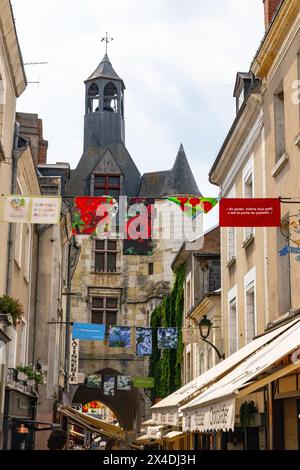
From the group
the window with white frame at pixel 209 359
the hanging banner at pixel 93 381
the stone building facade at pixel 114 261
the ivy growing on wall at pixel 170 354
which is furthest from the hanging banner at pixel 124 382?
the window with white frame at pixel 209 359

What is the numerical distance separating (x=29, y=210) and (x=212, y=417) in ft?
14.9

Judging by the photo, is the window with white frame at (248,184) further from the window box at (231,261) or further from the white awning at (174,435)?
the white awning at (174,435)

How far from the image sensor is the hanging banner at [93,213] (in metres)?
11.6

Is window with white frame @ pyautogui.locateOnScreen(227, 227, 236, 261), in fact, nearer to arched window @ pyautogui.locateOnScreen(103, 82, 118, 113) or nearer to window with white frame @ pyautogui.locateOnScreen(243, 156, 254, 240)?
window with white frame @ pyautogui.locateOnScreen(243, 156, 254, 240)

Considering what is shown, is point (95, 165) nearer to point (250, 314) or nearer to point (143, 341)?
point (143, 341)

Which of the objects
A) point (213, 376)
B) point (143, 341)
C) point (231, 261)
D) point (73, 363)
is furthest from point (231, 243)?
point (73, 363)

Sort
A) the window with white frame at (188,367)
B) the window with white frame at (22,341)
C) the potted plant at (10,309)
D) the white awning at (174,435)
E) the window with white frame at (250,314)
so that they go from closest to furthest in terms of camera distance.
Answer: the potted plant at (10,309), the window with white frame at (250,314), the white awning at (174,435), the window with white frame at (22,341), the window with white frame at (188,367)

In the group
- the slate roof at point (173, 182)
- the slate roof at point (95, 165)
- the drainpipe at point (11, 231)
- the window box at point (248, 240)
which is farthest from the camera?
the slate roof at point (95, 165)

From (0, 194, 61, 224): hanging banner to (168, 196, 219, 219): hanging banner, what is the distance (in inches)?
71.7

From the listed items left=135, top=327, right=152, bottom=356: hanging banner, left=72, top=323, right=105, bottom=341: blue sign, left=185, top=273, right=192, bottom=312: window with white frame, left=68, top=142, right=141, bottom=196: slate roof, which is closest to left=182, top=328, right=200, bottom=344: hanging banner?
left=72, top=323, right=105, bottom=341: blue sign

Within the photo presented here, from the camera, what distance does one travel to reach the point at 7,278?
1305 centimetres

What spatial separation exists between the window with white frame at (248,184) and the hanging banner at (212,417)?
5008 millimetres
